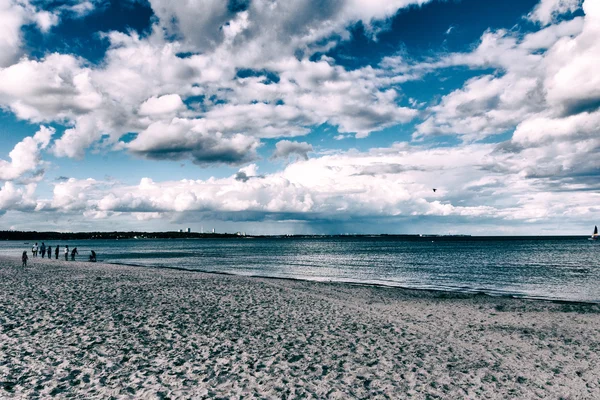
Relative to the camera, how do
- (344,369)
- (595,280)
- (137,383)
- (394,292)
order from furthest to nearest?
(595,280)
(394,292)
(344,369)
(137,383)

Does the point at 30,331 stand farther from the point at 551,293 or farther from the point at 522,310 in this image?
the point at 551,293

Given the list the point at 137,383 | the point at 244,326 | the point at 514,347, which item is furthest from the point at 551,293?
the point at 137,383

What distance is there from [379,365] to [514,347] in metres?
6.55

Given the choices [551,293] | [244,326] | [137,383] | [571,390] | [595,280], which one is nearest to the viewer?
[137,383]

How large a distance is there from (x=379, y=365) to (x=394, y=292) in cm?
2029

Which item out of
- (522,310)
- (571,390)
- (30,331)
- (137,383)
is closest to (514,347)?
(571,390)

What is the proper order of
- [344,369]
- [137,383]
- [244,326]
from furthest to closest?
[244,326], [344,369], [137,383]

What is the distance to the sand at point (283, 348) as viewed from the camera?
1046cm

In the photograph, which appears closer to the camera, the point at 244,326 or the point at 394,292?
the point at 244,326

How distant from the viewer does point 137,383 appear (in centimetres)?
1031

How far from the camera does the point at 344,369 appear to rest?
11977 mm

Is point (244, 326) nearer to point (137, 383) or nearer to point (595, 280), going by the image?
point (137, 383)

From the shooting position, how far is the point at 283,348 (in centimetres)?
1398

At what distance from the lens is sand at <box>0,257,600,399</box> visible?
1046 cm
